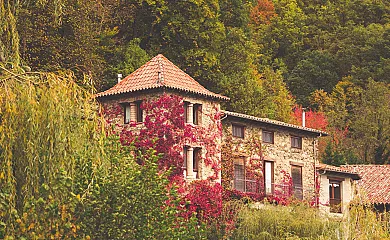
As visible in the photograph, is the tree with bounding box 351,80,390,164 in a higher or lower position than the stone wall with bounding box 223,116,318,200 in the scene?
higher

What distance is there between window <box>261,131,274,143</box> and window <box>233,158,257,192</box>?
1.86 metres

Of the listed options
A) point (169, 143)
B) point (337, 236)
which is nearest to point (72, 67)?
point (169, 143)

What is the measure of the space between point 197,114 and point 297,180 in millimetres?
9222

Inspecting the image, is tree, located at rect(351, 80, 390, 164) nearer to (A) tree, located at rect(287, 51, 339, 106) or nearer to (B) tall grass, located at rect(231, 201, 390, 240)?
(A) tree, located at rect(287, 51, 339, 106)

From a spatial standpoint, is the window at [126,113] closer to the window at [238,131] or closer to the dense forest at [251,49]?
the dense forest at [251,49]

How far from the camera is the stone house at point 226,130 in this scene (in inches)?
1526

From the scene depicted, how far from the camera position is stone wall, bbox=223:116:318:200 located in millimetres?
43188

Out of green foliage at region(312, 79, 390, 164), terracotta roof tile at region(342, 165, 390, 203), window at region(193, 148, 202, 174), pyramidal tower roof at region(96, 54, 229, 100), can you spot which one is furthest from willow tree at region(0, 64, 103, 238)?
green foliage at region(312, 79, 390, 164)

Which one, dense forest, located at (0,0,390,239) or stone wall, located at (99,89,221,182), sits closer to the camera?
dense forest, located at (0,0,390,239)

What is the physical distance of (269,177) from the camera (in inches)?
1764

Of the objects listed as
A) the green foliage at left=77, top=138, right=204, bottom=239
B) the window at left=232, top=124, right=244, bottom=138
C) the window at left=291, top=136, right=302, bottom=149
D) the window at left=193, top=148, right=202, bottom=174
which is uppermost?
the window at left=232, top=124, right=244, bottom=138

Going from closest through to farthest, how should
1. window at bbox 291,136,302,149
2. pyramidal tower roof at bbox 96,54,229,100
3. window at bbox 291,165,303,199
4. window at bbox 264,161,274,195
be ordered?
1. pyramidal tower roof at bbox 96,54,229,100
2. window at bbox 264,161,274,195
3. window at bbox 291,165,303,199
4. window at bbox 291,136,302,149

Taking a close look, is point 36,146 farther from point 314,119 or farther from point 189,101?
point 314,119

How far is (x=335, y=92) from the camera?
2931 inches
